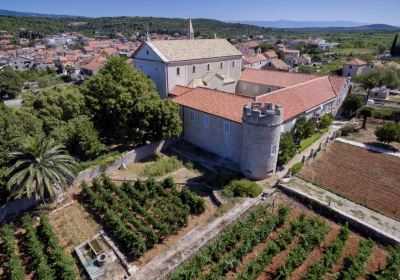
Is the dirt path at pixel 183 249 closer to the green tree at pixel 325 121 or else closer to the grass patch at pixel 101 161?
the grass patch at pixel 101 161

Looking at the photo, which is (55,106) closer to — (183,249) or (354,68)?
(183,249)

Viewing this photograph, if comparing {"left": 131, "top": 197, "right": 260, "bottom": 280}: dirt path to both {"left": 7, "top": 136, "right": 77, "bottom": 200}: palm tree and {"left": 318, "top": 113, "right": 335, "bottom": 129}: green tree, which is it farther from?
{"left": 318, "top": 113, "right": 335, "bottom": 129}: green tree

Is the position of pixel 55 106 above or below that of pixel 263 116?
below

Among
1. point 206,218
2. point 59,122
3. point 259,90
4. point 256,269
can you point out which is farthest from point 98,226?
point 259,90

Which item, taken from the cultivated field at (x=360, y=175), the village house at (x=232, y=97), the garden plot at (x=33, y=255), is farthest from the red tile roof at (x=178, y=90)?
the garden plot at (x=33, y=255)

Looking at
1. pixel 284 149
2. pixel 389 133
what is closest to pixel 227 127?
pixel 284 149

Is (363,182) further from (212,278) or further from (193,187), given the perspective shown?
(212,278)

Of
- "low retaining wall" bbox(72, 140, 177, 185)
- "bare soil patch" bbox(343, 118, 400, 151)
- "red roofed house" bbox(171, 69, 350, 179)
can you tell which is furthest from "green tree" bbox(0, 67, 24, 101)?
"bare soil patch" bbox(343, 118, 400, 151)

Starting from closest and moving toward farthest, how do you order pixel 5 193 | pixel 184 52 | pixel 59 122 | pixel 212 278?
pixel 212 278
pixel 5 193
pixel 59 122
pixel 184 52
